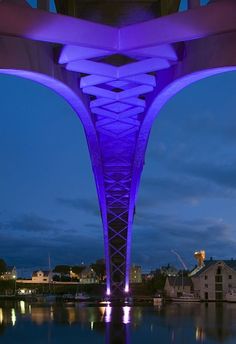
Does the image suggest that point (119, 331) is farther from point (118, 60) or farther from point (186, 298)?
point (186, 298)

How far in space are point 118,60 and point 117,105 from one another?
6.31 meters

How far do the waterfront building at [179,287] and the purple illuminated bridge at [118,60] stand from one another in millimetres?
46369

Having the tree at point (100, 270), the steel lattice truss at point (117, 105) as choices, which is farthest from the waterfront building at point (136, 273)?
the steel lattice truss at point (117, 105)

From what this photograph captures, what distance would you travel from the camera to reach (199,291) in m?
82.1

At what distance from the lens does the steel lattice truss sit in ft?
71.4

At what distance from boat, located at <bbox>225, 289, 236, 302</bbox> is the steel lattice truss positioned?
22375 mm

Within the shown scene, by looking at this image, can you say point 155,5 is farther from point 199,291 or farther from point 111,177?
point 199,291

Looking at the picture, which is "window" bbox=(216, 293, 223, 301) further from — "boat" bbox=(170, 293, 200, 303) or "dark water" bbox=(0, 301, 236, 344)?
A: "dark water" bbox=(0, 301, 236, 344)

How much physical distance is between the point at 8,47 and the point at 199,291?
69.8 meters

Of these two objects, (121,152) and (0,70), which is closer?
(0,70)

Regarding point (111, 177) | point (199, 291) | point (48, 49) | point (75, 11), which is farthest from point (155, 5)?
point (199, 291)

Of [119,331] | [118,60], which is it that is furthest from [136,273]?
[118,60]

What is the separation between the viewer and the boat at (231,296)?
7550 cm

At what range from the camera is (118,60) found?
1008 inches
